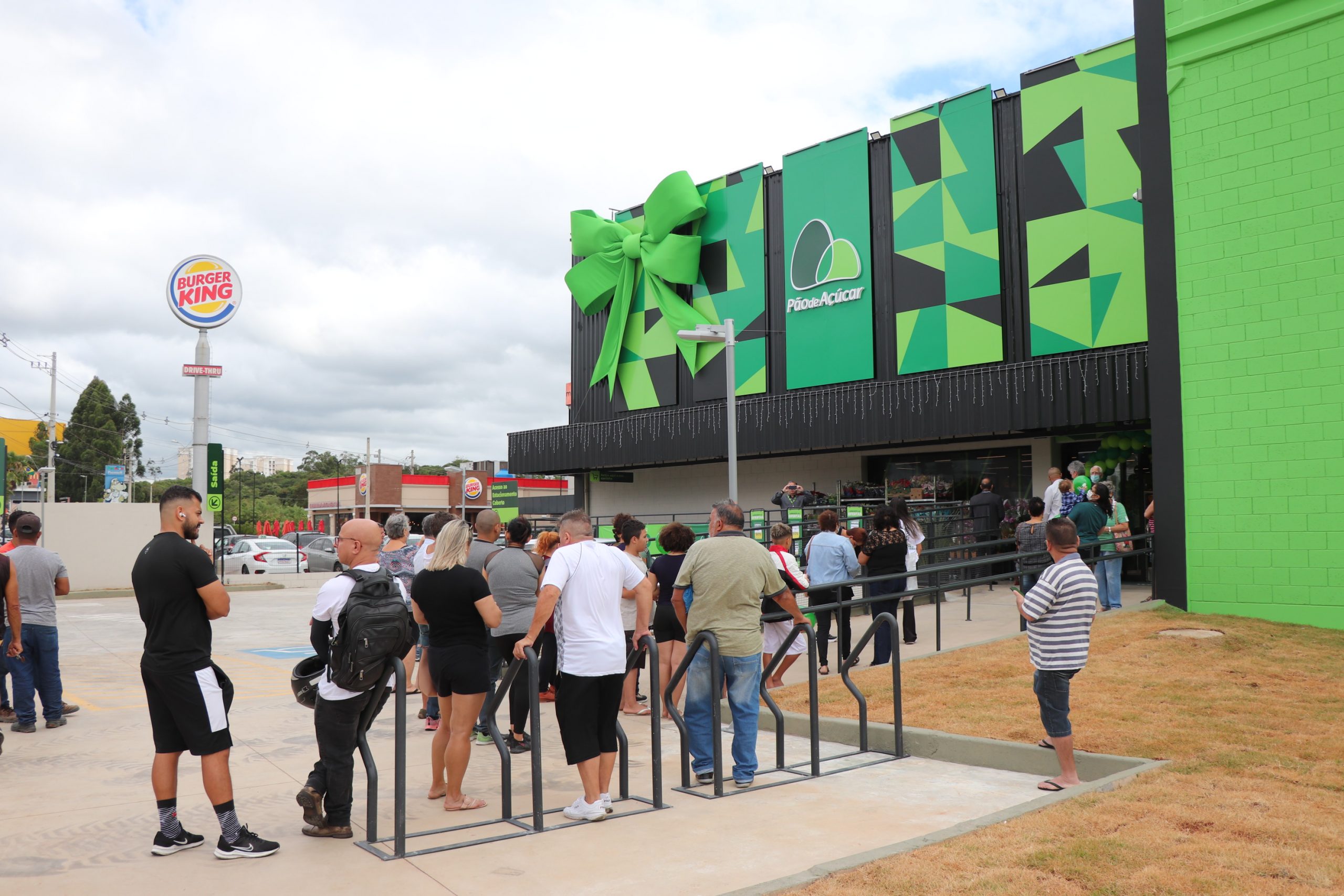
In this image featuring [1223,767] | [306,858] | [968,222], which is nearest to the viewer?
[306,858]

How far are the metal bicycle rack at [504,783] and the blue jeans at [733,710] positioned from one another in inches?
21.7

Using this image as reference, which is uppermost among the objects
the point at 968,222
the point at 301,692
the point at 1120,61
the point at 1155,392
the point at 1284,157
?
the point at 1120,61

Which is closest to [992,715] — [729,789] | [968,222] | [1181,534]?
[729,789]

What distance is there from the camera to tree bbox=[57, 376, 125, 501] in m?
67.8

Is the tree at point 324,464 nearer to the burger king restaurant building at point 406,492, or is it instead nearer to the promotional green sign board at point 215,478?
the burger king restaurant building at point 406,492

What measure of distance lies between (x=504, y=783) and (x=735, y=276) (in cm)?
2501

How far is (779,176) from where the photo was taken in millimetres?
28812

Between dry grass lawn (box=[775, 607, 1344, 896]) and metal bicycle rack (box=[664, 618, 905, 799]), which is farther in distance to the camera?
metal bicycle rack (box=[664, 618, 905, 799])

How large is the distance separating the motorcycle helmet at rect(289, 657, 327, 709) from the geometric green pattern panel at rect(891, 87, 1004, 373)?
19.8m

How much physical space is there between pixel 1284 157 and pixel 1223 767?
9419 mm

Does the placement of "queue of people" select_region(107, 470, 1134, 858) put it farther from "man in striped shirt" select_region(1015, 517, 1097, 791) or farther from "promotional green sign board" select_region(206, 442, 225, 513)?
"promotional green sign board" select_region(206, 442, 225, 513)

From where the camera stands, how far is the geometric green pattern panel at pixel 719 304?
29.0 m

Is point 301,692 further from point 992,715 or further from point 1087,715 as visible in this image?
point 1087,715

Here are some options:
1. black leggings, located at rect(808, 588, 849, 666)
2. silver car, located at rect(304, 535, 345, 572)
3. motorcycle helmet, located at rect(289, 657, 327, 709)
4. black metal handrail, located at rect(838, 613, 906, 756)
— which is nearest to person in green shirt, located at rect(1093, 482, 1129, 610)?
black leggings, located at rect(808, 588, 849, 666)
